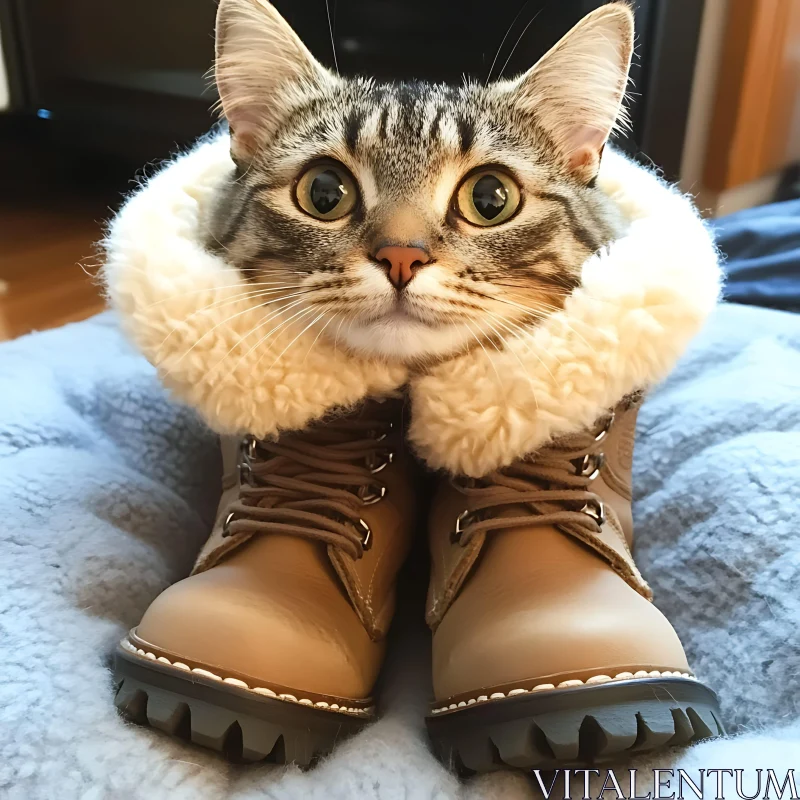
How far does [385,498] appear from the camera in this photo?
662 mm

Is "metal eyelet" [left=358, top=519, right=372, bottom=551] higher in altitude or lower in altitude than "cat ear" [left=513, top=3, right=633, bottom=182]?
lower

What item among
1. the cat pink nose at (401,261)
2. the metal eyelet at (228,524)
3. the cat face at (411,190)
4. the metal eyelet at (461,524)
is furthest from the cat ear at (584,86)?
the metal eyelet at (228,524)

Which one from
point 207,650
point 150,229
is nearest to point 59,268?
point 150,229

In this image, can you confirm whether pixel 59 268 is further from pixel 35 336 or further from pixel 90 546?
pixel 90 546

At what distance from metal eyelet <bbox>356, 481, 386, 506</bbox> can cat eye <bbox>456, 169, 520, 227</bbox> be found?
234 mm

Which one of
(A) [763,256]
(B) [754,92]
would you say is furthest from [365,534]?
(B) [754,92]

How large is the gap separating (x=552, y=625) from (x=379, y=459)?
21cm

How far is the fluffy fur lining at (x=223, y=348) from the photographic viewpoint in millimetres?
596

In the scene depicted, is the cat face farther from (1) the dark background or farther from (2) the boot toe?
(1) the dark background

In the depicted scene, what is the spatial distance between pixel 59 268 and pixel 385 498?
1.29m

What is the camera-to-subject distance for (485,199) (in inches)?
24.2

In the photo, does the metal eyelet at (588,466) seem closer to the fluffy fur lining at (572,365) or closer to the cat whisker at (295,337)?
the fluffy fur lining at (572,365)

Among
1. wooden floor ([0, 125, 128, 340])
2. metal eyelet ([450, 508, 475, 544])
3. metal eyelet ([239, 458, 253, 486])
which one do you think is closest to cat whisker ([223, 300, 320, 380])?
metal eyelet ([239, 458, 253, 486])

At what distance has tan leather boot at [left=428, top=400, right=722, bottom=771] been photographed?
47cm
